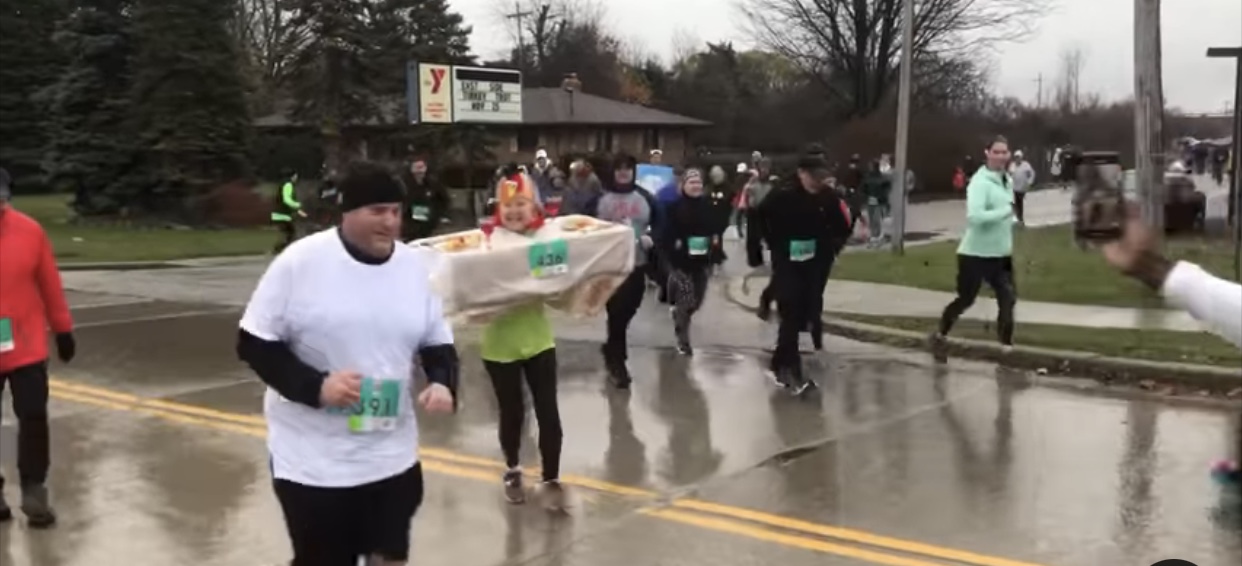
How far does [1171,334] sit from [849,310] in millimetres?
3406

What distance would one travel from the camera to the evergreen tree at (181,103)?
107 ft

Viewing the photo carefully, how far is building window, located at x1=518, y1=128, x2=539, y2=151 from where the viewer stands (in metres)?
57.7

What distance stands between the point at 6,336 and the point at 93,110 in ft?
98.7

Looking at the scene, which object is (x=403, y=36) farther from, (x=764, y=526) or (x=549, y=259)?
(x=764, y=526)

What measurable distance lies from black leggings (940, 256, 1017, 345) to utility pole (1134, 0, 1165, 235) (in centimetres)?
415

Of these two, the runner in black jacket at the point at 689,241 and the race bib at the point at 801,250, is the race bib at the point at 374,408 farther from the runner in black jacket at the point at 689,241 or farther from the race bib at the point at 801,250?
the runner in black jacket at the point at 689,241

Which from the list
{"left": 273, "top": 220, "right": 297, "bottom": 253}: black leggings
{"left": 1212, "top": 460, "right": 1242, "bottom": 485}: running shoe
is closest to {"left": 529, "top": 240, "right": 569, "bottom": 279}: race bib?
{"left": 1212, "top": 460, "right": 1242, "bottom": 485}: running shoe

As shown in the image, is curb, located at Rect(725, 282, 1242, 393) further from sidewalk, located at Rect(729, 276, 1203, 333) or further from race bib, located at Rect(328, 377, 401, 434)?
race bib, located at Rect(328, 377, 401, 434)

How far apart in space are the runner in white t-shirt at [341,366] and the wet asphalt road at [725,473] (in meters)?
1.77

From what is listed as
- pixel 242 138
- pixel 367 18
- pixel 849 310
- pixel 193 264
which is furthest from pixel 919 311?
pixel 367 18

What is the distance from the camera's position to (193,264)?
21.8 m

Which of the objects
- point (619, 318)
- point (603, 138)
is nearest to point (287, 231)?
point (619, 318)

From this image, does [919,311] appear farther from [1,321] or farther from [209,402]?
[1,321]

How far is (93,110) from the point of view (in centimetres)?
3394
